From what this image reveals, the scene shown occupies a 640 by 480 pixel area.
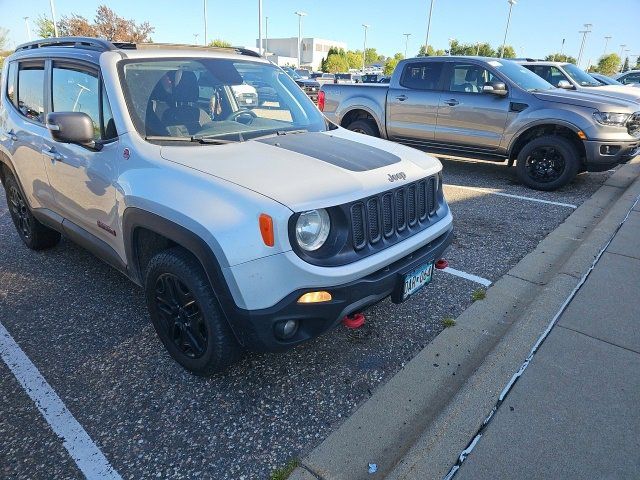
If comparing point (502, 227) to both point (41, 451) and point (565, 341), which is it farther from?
point (41, 451)

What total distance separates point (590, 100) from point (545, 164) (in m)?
1.05

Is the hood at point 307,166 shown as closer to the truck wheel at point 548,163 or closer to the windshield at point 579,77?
the truck wheel at point 548,163

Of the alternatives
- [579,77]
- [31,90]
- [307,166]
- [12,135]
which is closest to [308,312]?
[307,166]

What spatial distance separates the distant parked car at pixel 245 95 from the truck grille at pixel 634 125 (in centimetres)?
574

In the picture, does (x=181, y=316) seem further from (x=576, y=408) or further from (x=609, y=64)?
(x=609, y=64)

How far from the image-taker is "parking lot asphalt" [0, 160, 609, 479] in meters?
2.14

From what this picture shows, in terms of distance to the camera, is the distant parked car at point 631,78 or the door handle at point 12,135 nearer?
the door handle at point 12,135

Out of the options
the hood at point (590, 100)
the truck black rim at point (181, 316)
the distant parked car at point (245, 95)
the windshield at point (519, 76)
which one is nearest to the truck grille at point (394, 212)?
the truck black rim at point (181, 316)

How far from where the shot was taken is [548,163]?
6781mm

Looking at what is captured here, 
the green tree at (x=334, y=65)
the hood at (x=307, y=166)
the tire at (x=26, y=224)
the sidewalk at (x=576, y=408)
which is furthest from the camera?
the green tree at (x=334, y=65)

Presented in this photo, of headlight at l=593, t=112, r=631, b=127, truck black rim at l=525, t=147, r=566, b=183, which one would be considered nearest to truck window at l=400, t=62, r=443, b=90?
truck black rim at l=525, t=147, r=566, b=183

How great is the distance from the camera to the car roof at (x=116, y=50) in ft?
9.72

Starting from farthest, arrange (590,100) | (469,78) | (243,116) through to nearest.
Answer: (469,78), (590,100), (243,116)

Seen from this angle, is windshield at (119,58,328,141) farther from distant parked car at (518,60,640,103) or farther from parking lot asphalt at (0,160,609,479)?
distant parked car at (518,60,640,103)
